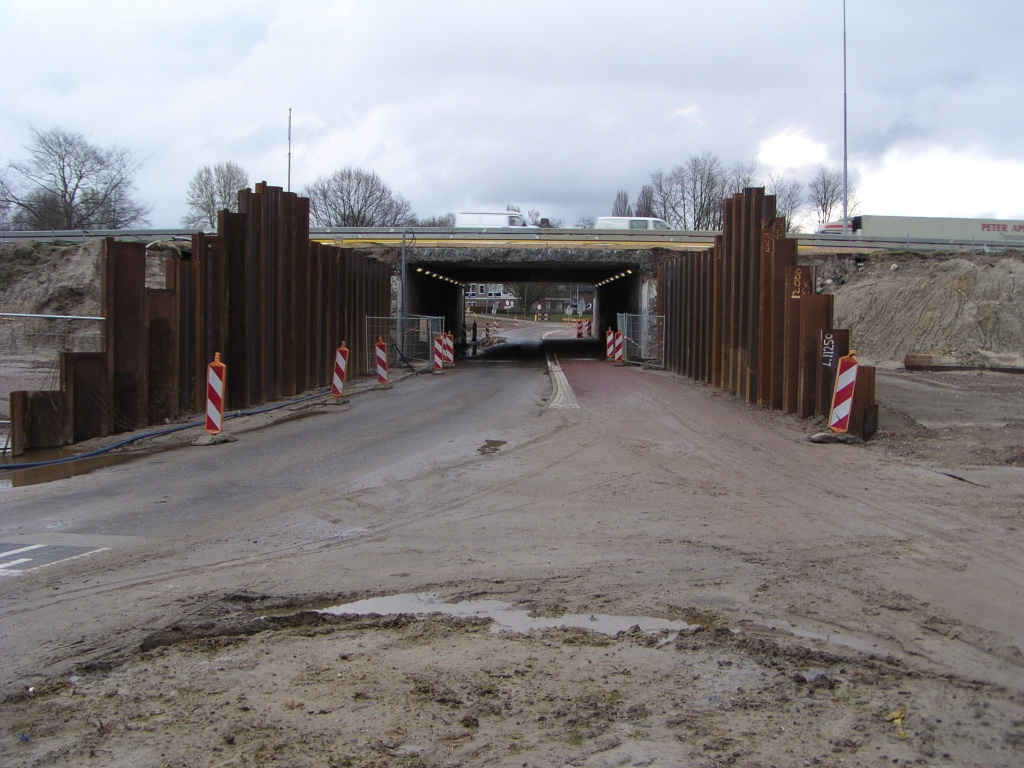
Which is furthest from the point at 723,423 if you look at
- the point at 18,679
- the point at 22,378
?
the point at 22,378

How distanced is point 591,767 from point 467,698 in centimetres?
83

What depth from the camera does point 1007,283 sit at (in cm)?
2761

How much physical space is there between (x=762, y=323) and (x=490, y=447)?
7.50 m

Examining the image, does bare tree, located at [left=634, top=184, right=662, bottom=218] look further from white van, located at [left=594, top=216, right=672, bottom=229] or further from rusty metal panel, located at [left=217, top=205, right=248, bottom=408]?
rusty metal panel, located at [left=217, top=205, right=248, bottom=408]

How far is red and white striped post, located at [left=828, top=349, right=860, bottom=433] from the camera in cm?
1151

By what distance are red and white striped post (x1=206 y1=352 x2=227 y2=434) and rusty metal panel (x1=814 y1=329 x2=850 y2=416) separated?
31.2ft

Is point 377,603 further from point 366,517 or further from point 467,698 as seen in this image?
point 366,517

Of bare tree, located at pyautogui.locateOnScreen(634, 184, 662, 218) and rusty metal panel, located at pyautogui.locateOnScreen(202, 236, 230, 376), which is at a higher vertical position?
bare tree, located at pyautogui.locateOnScreen(634, 184, 662, 218)

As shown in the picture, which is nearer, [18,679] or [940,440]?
[18,679]

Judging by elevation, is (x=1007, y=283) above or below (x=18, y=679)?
above

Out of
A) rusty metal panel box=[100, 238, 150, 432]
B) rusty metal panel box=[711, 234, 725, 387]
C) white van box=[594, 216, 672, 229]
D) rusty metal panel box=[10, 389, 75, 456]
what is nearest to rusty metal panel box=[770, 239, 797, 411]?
rusty metal panel box=[711, 234, 725, 387]

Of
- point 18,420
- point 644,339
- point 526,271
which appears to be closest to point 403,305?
point 644,339

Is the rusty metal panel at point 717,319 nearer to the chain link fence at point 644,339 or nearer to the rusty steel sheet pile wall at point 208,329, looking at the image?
the chain link fence at point 644,339

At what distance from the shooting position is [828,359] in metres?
12.8
